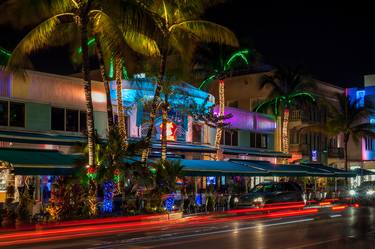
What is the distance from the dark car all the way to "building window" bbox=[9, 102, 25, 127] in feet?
36.4

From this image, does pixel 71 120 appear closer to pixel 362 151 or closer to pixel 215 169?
pixel 215 169

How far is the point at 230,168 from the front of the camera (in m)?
29.5

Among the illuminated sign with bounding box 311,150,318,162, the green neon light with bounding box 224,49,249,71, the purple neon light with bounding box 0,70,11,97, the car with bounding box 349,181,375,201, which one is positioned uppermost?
the green neon light with bounding box 224,49,249,71

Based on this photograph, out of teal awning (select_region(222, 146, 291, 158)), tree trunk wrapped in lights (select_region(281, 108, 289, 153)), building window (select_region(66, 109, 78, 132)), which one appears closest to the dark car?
teal awning (select_region(222, 146, 291, 158))

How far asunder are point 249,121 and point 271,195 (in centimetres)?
1366

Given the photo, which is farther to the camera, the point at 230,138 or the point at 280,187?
the point at 230,138

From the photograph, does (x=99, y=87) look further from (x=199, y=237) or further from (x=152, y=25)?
(x=199, y=237)

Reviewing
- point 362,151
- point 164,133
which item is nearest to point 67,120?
point 164,133

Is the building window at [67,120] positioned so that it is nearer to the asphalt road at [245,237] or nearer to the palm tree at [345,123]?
the asphalt road at [245,237]

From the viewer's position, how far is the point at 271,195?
2858 centimetres

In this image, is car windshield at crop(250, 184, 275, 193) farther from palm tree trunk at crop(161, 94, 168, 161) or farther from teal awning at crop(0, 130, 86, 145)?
teal awning at crop(0, 130, 86, 145)

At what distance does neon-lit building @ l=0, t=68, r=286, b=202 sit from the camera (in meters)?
22.5

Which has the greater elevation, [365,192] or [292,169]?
[292,169]

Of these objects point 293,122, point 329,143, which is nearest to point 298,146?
point 293,122
